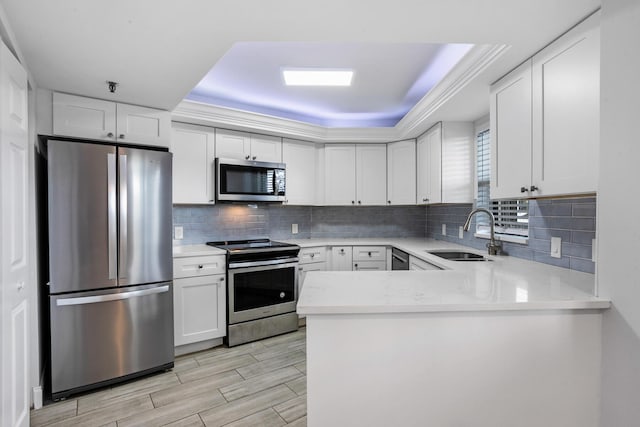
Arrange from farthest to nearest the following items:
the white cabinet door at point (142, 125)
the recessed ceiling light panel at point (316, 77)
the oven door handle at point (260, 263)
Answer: the oven door handle at point (260, 263), the recessed ceiling light panel at point (316, 77), the white cabinet door at point (142, 125)

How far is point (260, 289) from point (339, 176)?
1.62 m

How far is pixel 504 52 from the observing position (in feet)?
5.92

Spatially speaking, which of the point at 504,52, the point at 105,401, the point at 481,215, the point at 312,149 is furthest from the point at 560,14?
the point at 105,401

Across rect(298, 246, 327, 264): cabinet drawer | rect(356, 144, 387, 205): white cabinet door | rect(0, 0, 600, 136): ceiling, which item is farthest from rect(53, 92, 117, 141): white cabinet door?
rect(356, 144, 387, 205): white cabinet door

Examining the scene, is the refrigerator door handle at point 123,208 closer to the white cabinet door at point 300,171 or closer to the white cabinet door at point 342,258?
the white cabinet door at point 300,171

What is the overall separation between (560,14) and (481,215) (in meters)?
1.97

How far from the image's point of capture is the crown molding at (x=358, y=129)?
2074 millimetres

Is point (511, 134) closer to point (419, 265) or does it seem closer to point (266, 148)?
point (419, 265)

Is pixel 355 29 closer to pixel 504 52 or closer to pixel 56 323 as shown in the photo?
pixel 504 52

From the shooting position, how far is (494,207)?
9.83 feet

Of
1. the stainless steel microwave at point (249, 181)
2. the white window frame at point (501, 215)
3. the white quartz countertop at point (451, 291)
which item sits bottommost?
the white quartz countertop at point (451, 291)

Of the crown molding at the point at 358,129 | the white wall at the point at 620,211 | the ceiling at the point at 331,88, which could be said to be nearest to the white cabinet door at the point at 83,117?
the crown molding at the point at 358,129

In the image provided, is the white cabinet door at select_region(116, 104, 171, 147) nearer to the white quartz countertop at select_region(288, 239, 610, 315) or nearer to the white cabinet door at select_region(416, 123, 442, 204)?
the white quartz countertop at select_region(288, 239, 610, 315)

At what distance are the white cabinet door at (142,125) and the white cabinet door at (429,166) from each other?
7.87 ft
